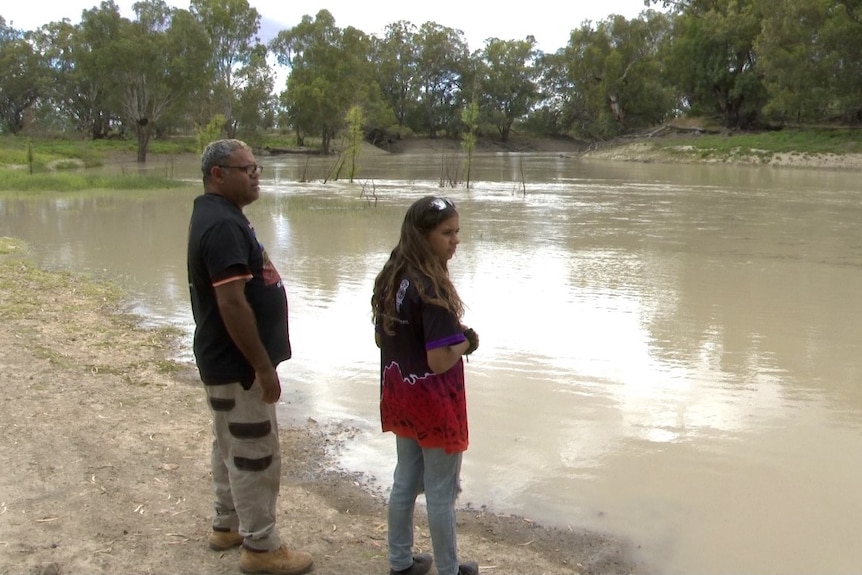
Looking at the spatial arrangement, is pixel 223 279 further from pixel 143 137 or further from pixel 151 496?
pixel 143 137

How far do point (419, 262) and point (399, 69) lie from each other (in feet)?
291

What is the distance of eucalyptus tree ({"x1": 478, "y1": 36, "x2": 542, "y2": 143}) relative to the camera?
88125mm

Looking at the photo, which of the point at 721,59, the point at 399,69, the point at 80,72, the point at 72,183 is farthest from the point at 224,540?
the point at 399,69

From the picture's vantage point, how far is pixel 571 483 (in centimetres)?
459

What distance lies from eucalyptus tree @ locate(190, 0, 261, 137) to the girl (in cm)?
6683

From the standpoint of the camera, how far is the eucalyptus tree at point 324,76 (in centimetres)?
6806

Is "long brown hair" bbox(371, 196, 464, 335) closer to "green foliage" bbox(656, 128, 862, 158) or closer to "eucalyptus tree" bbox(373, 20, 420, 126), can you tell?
"green foliage" bbox(656, 128, 862, 158)

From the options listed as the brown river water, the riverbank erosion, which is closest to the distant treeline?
the brown river water

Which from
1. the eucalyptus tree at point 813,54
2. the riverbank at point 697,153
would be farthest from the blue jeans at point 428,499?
the eucalyptus tree at point 813,54

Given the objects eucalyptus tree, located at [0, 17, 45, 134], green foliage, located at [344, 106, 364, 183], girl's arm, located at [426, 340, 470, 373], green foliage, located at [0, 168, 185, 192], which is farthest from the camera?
eucalyptus tree, located at [0, 17, 45, 134]

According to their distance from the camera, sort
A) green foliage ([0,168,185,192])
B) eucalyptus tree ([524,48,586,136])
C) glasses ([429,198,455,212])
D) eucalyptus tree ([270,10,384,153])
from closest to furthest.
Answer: glasses ([429,198,455,212]) < green foliage ([0,168,185,192]) < eucalyptus tree ([270,10,384,153]) < eucalyptus tree ([524,48,586,136])

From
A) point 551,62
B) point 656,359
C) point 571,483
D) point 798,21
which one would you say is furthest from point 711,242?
point 551,62

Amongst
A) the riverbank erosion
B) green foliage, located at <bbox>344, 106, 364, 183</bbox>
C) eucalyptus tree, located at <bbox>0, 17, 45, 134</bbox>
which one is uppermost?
eucalyptus tree, located at <bbox>0, 17, 45, 134</bbox>

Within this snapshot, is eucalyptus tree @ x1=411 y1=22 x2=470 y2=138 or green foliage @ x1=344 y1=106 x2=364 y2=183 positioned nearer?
green foliage @ x1=344 y1=106 x2=364 y2=183
